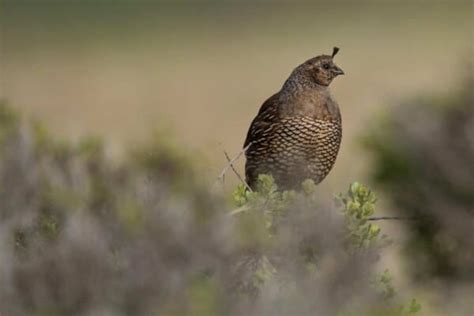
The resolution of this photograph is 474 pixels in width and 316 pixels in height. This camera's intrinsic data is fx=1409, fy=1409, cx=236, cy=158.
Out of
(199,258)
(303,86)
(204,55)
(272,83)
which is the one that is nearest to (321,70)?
(303,86)

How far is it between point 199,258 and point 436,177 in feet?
19.1

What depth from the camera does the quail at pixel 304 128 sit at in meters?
5.08

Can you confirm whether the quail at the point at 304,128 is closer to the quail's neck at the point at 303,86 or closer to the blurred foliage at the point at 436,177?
the quail's neck at the point at 303,86

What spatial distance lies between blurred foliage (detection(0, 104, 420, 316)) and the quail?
1.06 meters

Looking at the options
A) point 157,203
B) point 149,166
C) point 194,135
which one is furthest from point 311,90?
point 194,135

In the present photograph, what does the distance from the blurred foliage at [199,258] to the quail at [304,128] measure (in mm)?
1060

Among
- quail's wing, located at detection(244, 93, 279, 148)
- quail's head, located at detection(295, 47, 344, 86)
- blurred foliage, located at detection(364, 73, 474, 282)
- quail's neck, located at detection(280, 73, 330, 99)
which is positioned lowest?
blurred foliage, located at detection(364, 73, 474, 282)

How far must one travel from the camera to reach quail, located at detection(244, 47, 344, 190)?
16.7ft

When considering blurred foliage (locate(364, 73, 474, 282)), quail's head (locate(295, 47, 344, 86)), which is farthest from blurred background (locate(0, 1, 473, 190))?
quail's head (locate(295, 47, 344, 86))

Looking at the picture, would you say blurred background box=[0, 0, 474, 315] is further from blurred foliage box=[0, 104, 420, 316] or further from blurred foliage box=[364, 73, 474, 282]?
blurred foliage box=[0, 104, 420, 316]

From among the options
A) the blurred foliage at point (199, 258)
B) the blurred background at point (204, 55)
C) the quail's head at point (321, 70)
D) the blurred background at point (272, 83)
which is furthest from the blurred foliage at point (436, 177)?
the blurred background at point (204, 55)

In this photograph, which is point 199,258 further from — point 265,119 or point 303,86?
point 265,119

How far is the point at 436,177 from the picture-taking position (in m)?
8.85

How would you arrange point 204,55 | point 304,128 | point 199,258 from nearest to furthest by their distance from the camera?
point 199,258 → point 304,128 → point 204,55
